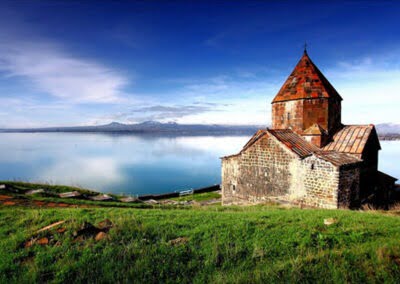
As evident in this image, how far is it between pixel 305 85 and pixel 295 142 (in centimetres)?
362

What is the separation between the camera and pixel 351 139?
12062 millimetres

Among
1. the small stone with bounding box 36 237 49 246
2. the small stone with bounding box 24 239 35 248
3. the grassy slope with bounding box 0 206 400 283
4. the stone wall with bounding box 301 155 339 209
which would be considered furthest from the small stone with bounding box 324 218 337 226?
the small stone with bounding box 24 239 35 248

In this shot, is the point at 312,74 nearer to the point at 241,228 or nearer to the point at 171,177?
the point at 241,228

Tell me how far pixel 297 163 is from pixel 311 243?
6.95 m

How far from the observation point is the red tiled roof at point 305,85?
12766mm

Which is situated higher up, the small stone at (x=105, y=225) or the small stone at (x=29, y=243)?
the small stone at (x=105, y=225)

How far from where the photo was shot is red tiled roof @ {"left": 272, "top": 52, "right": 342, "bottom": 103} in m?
12.8

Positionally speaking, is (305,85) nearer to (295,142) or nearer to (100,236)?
(295,142)

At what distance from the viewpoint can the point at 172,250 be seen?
4.24 metres

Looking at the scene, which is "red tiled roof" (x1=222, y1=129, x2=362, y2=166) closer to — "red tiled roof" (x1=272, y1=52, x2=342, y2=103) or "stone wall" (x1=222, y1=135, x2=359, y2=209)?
"stone wall" (x1=222, y1=135, x2=359, y2=209)

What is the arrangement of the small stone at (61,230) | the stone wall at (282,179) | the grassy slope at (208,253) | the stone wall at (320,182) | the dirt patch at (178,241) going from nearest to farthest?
the grassy slope at (208,253) < the dirt patch at (178,241) < the small stone at (61,230) < the stone wall at (320,182) < the stone wall at (282,179)

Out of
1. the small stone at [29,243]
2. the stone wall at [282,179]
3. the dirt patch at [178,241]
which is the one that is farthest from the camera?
the stone wall at [282,179]

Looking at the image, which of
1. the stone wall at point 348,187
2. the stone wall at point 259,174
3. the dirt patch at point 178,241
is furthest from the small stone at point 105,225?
the stone wall at point 348,187

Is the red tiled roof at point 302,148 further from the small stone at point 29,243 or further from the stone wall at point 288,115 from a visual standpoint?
the small stone at point 29,243
